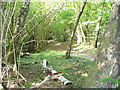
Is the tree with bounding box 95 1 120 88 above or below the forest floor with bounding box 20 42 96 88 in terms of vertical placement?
above

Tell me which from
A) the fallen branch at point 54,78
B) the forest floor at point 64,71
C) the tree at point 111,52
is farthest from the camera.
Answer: the forest floor at point 64,71

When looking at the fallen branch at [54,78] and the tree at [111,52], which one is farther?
the tree at [111,52]

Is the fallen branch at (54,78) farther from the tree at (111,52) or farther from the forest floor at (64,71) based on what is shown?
the tree at (111,52)

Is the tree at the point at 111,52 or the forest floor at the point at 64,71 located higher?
the tree at the point at 111,52

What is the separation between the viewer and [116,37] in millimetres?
2057

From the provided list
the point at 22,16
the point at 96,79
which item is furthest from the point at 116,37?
the point at 22,16

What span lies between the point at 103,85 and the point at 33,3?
25.3 ft

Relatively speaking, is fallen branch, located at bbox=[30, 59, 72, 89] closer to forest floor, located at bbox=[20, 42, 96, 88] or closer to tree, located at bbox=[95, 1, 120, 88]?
forest floor, located at bbox=[20, 42, 96, 88]

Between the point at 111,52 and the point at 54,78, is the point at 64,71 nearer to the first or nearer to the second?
the point at 111,52

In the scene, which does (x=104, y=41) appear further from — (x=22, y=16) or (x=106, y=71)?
(x=22, y=16)

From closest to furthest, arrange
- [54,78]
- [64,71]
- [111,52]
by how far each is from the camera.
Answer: [54,78]
[111,52]
[64,71]

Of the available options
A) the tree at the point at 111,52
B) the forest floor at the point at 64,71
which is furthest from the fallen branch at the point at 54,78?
the tree at the point at 111,52

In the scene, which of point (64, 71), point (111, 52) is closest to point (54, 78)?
point (111, 52)

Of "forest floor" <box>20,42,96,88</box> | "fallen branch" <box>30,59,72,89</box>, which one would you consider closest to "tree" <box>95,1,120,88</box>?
"forest floor" <box>20,42,96,88</box>
